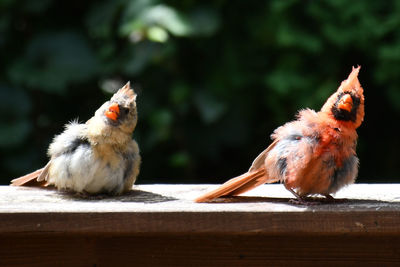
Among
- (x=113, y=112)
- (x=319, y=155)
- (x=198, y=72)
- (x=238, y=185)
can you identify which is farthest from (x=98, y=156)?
(x=198, y=72)

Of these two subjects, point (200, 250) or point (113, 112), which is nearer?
point (200, 250)

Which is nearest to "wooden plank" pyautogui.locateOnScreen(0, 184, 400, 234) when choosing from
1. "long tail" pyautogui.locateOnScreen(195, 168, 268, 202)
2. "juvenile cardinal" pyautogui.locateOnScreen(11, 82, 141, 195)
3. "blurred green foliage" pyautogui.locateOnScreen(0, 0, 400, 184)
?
"long tail" pyautogui.locateOnScreen(195, 168, 268, 202)

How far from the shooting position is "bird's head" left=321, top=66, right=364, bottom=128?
2.28 meters

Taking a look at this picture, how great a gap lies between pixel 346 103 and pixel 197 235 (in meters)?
0.81

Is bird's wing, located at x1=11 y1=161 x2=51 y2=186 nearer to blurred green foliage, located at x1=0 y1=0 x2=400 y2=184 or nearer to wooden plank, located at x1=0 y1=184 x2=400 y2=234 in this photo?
wooden plank, located at x1=0 y1=184 x2=400 y2=234

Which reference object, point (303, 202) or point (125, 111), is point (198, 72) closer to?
point (125, 111)

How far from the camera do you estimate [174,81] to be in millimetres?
4879

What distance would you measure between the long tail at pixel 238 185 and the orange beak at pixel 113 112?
2.23 feet

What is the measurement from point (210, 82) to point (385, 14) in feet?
4.48

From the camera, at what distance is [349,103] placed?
2271mm

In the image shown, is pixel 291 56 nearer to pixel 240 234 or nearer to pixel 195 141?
pixel 195 141

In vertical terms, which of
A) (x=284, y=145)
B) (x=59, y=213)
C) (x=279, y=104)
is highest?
(x=279, y=104)

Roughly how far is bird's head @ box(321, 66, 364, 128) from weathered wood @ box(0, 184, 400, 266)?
507mm

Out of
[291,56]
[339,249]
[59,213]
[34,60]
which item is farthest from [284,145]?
[34,60]
